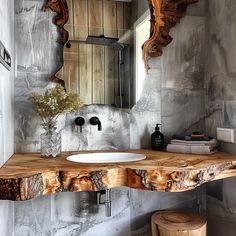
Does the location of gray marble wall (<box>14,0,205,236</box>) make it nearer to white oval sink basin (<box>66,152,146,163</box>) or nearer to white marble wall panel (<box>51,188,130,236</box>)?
white marble wall panel (<box>51,188,130,236</box>)

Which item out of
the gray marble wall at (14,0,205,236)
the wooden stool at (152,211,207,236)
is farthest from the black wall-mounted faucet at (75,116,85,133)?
the wooden stool at (152,211,207,236)

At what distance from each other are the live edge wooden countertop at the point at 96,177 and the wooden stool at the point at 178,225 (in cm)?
43

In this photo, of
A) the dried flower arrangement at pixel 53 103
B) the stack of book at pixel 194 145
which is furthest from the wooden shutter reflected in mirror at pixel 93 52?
the stack of book at pixel 194 145

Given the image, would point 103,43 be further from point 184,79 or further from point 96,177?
point 96,177

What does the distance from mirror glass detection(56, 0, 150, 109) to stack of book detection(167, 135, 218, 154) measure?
17.1 inches

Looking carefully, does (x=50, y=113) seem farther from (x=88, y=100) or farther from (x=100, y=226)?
(x=100, y=226)

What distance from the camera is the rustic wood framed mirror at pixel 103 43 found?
187cm

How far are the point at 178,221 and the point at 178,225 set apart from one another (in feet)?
0.25

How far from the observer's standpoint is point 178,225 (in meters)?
1.65

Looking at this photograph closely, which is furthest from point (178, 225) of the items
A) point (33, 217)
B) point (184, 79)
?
point (184, 79)

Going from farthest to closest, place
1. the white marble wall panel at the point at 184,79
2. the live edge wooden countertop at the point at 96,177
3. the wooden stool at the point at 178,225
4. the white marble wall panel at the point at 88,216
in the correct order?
the white marble wall panel at the point at 184,79, the white marble wall panel at the point at 88,216, the wooden stool at the point at 178,225, the live edge wooden countertop at the point at 96,177

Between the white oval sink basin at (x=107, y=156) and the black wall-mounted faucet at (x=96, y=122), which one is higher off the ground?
the black wall-mounted faucet at (x=96, y=122)

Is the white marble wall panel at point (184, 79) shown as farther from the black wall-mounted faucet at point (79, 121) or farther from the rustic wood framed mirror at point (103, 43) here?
the black wall-mounted faucet at point (79, 121)

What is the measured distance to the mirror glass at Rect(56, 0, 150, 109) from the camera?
1880mm
